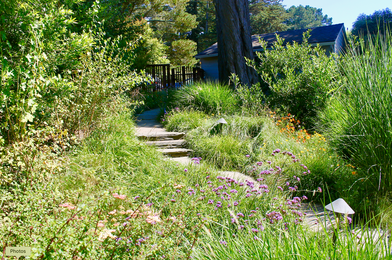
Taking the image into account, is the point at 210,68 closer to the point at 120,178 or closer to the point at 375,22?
the point at 120,178

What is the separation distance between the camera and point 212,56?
51.1 ft

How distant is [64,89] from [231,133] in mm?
3156

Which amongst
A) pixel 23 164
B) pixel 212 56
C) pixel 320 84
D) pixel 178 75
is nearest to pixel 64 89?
pixel 23 164

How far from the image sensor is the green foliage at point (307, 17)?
70812 millimetres

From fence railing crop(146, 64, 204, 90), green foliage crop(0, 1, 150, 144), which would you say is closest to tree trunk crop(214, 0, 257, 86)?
fence railing crop(146, 64, 204, 90)

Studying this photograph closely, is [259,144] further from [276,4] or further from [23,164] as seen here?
[276,4]

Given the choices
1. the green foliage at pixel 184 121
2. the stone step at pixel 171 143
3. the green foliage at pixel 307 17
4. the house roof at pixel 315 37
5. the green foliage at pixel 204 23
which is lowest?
the stone step at pixel 171 143

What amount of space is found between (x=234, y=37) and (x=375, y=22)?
34.1 meters

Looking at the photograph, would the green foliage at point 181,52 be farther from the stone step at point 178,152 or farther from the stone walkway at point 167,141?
the stone step at point 178,152

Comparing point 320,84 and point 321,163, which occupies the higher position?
point 320,84

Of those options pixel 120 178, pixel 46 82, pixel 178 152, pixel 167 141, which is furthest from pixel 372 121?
pixel 167 141

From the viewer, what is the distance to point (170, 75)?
1432 cm

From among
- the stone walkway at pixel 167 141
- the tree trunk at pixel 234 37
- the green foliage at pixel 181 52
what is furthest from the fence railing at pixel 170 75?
the green foliage at pixel 181 52

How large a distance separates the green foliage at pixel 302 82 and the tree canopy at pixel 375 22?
41.6 inches
